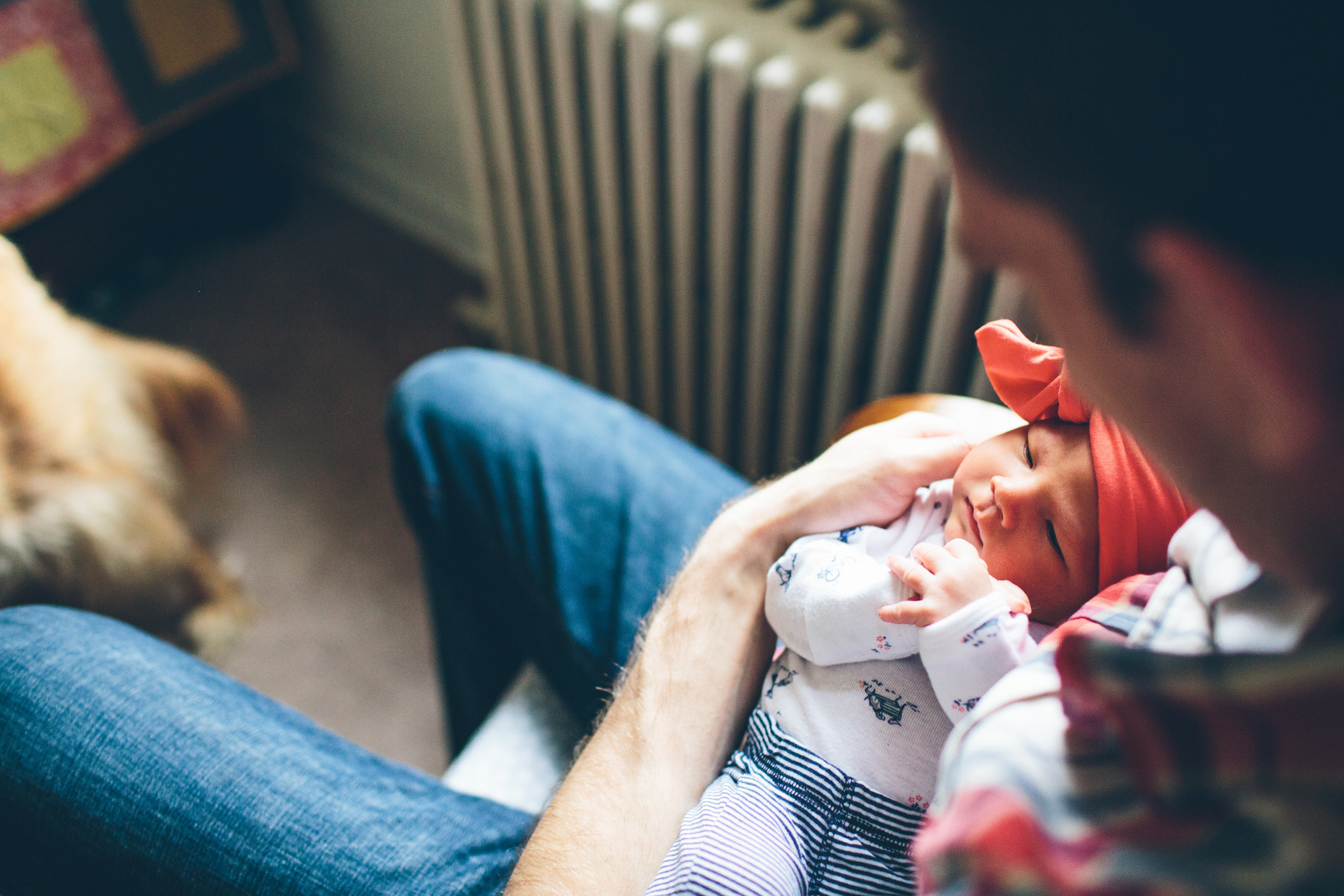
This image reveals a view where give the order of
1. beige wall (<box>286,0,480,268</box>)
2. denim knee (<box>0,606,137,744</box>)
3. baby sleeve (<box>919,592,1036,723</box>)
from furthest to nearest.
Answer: beige wall (<box>286,0,480,268</box>) < denim knee (<box>0,606,137,744</box>) < baby sleeve (<box>919,592,1036,723</box>)

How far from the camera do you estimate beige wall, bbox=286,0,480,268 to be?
5.86 ft

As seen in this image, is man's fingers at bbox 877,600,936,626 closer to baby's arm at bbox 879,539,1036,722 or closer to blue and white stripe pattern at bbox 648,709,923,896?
baby's arm at bbox 879,539,1036,722

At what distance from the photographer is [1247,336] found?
0.29 metres

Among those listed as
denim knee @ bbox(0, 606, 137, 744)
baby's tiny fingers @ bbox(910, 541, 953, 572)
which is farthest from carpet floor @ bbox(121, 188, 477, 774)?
baby's tiny fingers @ bbox(910, 541, 953, 572)

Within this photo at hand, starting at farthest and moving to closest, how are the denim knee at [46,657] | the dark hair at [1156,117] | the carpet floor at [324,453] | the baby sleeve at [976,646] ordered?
the carpet floor at [324,453], the denim knee at [46,657], the baby sleeve at [976,646], the dark hair at [1156,117]

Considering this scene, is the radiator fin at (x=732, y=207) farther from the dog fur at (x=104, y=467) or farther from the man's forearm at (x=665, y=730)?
the dog fur at (x=104, y=467)

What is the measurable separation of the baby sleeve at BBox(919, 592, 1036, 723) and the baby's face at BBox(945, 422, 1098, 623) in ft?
0.19

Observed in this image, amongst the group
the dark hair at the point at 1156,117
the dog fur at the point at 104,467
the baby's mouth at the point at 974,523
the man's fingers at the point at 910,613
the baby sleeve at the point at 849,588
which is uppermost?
the dark hair at the point at 1156,117

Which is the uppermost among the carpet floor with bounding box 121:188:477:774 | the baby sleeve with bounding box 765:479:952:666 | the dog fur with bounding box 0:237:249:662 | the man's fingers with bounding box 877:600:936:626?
the man's fingers with bounding box 877:600:936:626

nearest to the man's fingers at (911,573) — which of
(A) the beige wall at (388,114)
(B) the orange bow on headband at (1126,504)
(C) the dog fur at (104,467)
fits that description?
(B) the orange bow on headband at (1126,504)

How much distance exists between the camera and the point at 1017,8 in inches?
11.7

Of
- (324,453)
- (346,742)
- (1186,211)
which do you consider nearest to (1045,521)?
(1186,211)

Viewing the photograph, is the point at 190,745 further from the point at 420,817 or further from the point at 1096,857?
the point at 1096,857

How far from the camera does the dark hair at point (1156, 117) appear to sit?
0.87ft
